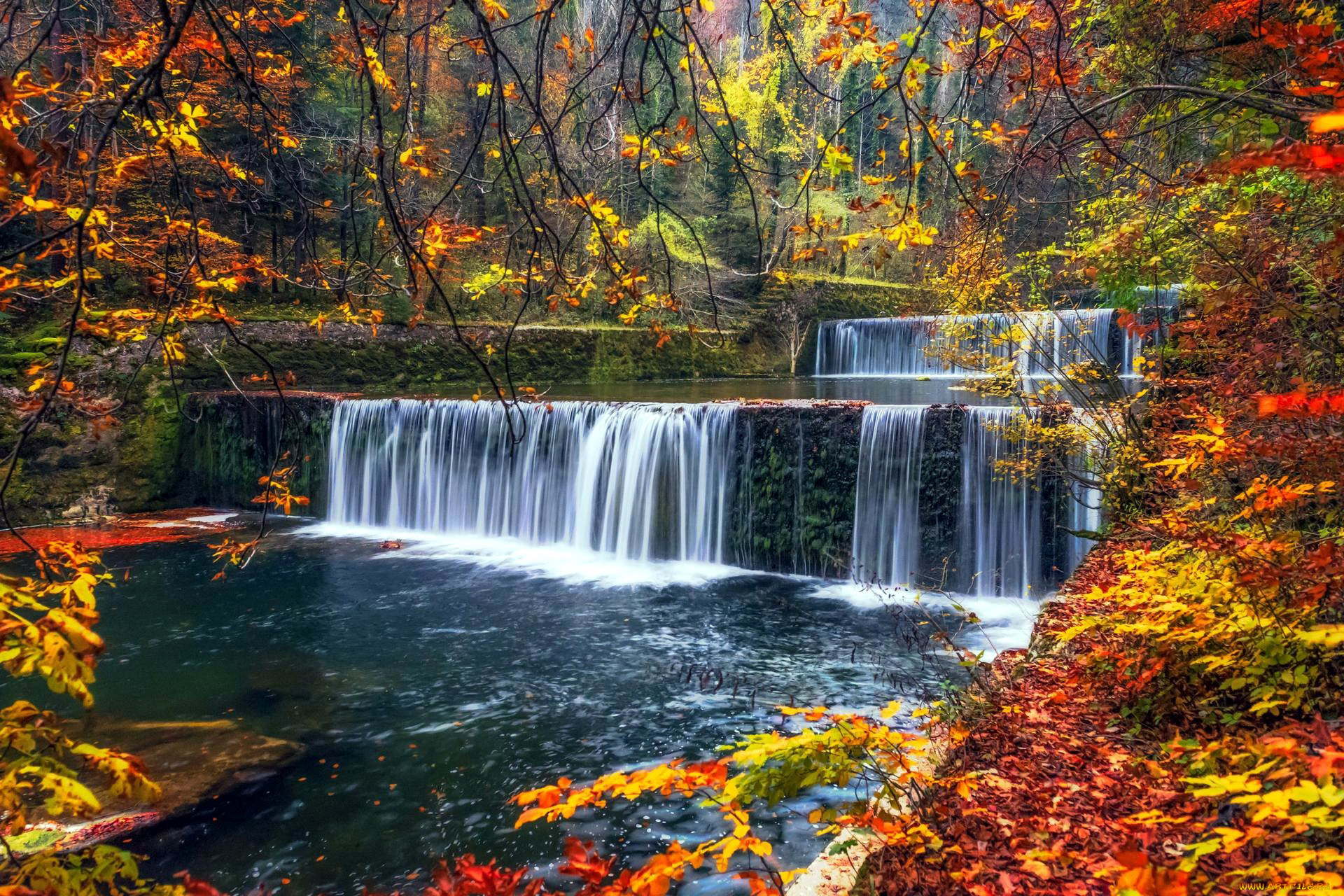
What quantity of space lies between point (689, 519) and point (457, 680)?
4.53 metres

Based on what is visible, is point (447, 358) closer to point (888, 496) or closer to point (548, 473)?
point (548, 473)

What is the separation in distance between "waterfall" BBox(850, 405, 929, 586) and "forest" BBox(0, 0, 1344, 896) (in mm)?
43

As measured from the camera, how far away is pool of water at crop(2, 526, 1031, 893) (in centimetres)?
434

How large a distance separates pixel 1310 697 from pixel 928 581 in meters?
6.22

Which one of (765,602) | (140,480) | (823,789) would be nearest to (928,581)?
(765,602)

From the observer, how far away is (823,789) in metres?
4.64

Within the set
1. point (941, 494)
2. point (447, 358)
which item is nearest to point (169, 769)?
point (941, 494)

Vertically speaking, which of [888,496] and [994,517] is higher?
[888,496]

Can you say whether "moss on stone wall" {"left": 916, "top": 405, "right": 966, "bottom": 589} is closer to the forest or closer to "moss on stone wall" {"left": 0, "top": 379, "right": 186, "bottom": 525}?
the forest

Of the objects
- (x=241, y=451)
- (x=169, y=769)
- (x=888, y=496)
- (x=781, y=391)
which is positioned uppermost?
(x=781, y=391)

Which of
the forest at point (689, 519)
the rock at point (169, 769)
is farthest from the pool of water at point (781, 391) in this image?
the rock at point (169, 769)

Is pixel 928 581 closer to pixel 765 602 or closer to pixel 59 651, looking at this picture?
pixel 765 602

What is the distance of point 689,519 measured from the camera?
34.2ft

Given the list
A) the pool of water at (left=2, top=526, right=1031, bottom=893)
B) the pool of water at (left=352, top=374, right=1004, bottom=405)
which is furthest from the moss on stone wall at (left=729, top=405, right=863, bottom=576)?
the pool of water at (left=352, top=374, right=1004, bottom=405)
